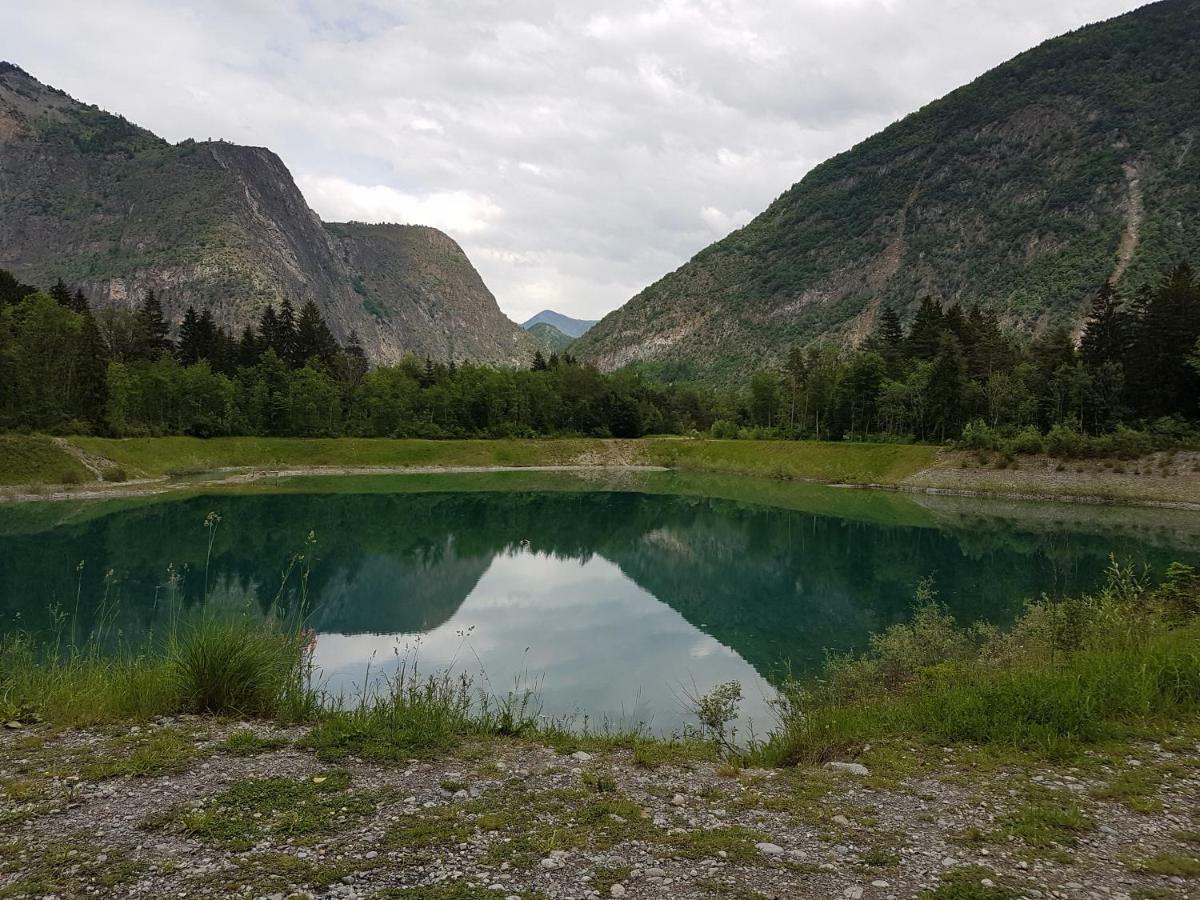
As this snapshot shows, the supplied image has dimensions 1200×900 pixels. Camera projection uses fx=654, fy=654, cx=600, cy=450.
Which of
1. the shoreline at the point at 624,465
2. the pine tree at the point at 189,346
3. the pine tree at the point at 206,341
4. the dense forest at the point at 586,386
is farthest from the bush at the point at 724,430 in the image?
the pine tree at the point at 189,346

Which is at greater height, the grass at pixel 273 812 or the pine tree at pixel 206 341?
the pine tree at pixel 206 341

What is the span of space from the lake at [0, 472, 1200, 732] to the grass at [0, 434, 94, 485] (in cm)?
480

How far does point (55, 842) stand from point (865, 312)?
608ft

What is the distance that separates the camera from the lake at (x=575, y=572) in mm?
16766

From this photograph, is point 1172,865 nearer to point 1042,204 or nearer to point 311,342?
point 311,342

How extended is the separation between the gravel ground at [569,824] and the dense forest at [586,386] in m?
56.3

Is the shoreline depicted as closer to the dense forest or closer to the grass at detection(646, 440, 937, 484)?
the grass at detection(646, 440, 937, 484)

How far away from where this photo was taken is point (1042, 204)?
149 meters

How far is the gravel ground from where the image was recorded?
436 cm

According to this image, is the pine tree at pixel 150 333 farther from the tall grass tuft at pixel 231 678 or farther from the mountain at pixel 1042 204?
the mountain at pixel 1042 204

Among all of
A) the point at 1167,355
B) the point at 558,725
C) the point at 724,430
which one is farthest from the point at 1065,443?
the point at 558,725

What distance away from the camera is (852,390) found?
77.2 metres

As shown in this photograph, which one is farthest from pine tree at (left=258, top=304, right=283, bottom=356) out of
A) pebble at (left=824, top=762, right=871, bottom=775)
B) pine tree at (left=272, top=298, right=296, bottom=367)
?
pebble at (left=824, top=762, right=871, bottom=775)

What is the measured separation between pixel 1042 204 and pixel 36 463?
183507 mm
